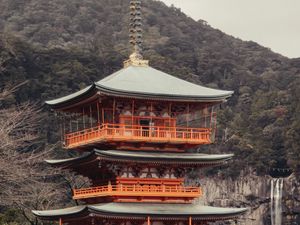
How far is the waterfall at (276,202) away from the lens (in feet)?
289

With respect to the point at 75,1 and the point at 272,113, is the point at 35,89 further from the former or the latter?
the point at 75,1

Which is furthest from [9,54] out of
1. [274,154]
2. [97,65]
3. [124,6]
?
[124,6]

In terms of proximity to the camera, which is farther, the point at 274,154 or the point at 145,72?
the point at 274,154

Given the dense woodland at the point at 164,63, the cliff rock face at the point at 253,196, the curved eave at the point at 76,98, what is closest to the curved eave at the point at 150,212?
the curved eave at the point at 76,98

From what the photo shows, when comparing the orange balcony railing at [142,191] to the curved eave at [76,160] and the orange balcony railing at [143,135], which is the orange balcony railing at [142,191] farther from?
the orange balcony railing at [143,135]

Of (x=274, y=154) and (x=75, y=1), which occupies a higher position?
(x=75, y=1)

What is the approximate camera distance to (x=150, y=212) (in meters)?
30.6

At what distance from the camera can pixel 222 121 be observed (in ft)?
349

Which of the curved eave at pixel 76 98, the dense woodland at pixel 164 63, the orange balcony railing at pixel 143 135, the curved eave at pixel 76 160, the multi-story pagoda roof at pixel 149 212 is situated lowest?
the multi-story pagoda roof at pixel 149 212

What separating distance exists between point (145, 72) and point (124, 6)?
134 m

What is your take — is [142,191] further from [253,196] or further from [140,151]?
[253,196]

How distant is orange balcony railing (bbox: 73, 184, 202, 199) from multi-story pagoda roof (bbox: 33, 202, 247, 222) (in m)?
0.47

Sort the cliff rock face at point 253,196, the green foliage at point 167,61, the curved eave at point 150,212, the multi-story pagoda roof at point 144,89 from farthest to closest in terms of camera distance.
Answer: the green foliage at point 167,61, the cliff rock face at point 253,196, the multi-story pagoda roof at point 144,89, the curved eave at point 150,212

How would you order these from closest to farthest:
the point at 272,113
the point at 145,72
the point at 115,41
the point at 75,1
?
the point at 145,72 → the point at 272,113 → the point at 115,41 → the point at 75,1
